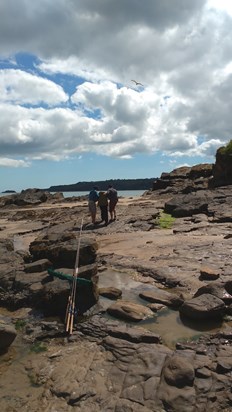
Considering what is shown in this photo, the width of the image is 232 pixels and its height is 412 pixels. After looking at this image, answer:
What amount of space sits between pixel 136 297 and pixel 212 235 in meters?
7.45

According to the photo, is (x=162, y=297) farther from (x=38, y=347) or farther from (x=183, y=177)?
(x=183, y=177)

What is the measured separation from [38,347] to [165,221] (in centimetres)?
1403

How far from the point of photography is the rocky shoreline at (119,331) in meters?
5.06

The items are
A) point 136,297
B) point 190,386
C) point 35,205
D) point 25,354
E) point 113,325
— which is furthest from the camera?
point 35,205

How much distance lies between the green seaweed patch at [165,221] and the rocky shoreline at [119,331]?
3.74m

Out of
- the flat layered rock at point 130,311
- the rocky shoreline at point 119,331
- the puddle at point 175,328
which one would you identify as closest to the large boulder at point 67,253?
the rocky shoreline at point 119,331

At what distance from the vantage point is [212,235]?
1553 cm

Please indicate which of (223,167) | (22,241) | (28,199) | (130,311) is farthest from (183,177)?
(130,311)

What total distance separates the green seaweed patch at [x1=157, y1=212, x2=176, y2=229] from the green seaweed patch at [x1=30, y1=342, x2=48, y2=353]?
12563 millimetres

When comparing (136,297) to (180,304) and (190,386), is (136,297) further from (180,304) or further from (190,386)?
(190,386)

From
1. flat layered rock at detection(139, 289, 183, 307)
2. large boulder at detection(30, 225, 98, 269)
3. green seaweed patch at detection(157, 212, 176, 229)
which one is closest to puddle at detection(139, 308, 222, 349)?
flat layered rock at detection(139, 289, 183, 307)

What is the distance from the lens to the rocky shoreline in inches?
199

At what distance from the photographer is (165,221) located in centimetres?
2000

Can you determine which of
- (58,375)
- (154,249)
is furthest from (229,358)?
(154,249)
